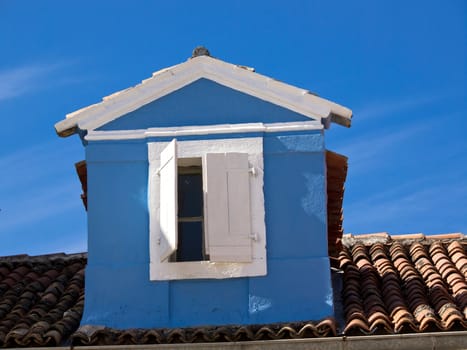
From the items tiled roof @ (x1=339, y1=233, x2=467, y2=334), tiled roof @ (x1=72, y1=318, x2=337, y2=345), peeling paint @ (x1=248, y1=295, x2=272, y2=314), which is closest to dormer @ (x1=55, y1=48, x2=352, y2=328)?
peeling paint @ (x1=248, y1=295, x2=272, y2=314)

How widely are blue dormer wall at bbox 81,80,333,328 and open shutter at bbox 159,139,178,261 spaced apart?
0.24 m

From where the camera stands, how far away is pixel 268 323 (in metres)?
14.3

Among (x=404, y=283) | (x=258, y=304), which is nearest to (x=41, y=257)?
(x=258, y=304)

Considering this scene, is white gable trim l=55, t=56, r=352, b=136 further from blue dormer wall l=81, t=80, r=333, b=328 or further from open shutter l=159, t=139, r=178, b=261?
open shutter l=159, t=139, r=178, b=261

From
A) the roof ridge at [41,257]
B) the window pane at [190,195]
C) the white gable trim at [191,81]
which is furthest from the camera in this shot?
the roof ridge at [41,257]

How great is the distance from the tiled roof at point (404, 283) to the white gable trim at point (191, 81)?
1.85 meters

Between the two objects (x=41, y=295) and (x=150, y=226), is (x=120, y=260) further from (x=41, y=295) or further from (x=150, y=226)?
(x=41, y=295)

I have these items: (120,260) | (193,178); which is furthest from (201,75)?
(120,260)

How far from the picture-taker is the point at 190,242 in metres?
14.9

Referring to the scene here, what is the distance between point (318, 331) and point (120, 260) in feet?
7.83

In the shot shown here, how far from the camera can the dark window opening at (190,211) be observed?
14867 millimetres

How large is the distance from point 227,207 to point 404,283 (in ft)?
7.34

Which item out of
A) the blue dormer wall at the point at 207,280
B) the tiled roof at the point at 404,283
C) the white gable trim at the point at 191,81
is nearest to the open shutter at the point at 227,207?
the blue dormer wall at the point at 207,280

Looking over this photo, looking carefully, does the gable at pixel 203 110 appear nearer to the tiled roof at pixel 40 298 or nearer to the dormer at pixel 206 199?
the dormer at pixel 206 199
